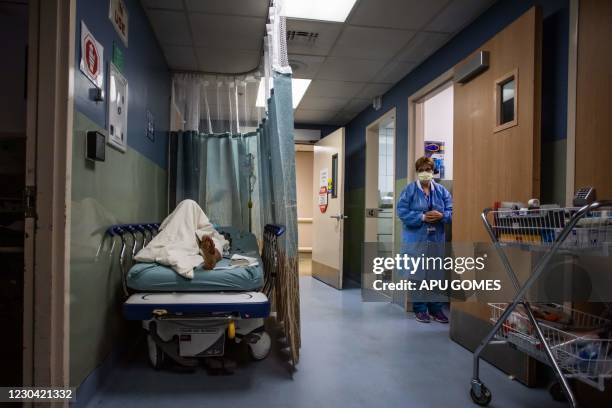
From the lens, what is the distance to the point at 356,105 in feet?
16.1

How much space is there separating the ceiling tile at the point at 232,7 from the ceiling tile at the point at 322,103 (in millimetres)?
1919

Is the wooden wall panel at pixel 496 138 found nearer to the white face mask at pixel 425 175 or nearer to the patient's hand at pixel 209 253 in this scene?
the white face mask at pixel 425 175

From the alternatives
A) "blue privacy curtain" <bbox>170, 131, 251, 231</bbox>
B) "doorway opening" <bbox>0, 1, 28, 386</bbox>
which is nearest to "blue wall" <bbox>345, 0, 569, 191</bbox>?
"blue privacy curtain" <bbox>170, 131, 251, 231</bbox>

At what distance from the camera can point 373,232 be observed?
4734 millimetres

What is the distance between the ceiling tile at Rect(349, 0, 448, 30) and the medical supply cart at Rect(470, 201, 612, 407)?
1587mm

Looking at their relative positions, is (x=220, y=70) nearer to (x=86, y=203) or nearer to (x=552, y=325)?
(x=86, y=203)

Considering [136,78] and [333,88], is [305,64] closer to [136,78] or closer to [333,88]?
[333,88]

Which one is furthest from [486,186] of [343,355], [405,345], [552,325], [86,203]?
[86,203]

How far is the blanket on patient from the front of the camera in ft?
6.95

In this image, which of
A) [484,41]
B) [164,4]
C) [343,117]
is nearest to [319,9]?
[164,4]

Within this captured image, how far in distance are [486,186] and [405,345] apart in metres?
1.25

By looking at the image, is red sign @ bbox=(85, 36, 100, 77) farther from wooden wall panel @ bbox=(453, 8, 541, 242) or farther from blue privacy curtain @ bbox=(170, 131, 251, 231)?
wooden wall panel @ bbox=(453, 8, 541, 242)

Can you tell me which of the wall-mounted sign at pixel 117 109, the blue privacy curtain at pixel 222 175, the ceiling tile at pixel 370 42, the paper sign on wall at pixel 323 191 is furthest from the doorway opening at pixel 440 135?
the wall-mounted sign at pixel 117 109

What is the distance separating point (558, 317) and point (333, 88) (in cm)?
328
